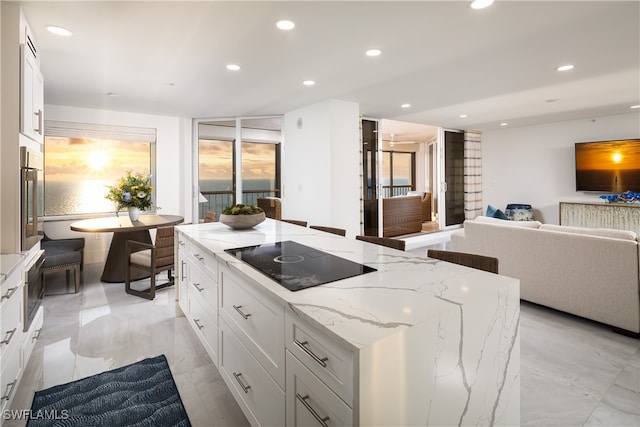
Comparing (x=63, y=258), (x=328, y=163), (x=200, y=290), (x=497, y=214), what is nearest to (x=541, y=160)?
(x=497, y=214)

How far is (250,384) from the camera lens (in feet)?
5.00

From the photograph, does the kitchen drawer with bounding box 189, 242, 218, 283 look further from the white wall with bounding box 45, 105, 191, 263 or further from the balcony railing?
the balcony railing

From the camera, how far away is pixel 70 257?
12.2 feet

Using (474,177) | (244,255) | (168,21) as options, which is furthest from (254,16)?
(474,177)

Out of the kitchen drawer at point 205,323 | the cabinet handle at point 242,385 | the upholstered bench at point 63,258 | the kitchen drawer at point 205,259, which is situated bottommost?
the cabinet handle at point 242,385

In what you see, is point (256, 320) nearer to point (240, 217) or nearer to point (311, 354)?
point (311, 354)

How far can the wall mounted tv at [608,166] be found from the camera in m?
5.97

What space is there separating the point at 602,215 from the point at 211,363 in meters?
7.05

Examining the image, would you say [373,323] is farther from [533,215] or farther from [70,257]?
[533,215]

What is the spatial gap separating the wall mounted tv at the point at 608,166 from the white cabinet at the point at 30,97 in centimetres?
814

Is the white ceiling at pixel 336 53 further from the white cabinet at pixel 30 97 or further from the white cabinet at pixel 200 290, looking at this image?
the white cabinet at pixel 200 290

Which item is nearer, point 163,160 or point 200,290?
point 200,290

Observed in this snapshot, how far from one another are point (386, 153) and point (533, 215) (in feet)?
15.6

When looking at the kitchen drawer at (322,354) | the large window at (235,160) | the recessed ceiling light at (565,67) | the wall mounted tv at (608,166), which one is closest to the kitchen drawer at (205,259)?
the kitchen drawer at (322,354)
